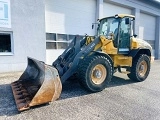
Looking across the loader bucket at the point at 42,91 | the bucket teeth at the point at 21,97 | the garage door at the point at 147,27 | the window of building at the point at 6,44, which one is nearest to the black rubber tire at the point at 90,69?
the loader bucket at the point at 42,91

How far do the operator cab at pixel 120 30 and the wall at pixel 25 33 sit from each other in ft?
12.3

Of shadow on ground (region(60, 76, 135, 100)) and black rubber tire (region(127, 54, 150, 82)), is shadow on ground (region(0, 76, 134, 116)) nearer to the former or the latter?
shadow on ground (region(60, 76, 135, 100))

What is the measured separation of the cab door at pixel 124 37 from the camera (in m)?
6.57

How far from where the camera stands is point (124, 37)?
22.2ft

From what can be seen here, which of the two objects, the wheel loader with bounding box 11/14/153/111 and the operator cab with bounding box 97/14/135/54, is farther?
the operator cab with bounding box 97/14/135/54

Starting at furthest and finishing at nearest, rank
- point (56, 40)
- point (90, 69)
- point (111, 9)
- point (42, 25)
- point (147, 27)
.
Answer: point (147, 27) < point (111, 9) < point (56, 40) < point (42, 25) < point (90, 69)

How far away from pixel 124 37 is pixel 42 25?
4602 millimetres

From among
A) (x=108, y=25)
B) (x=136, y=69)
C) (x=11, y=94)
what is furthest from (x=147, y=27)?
(x=11, y=94)

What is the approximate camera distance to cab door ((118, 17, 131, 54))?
6.57 meters

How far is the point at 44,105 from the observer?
4281 millimetres

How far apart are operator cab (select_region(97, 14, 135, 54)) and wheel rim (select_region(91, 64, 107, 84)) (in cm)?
132

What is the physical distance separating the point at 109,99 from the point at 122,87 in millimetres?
1506

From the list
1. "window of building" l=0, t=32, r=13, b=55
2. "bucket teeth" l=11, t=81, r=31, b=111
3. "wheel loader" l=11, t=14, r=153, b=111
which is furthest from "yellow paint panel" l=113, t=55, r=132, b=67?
"window of building" l=0, t=32, r=13, b=55

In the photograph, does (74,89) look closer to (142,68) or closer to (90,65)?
(90,65)
